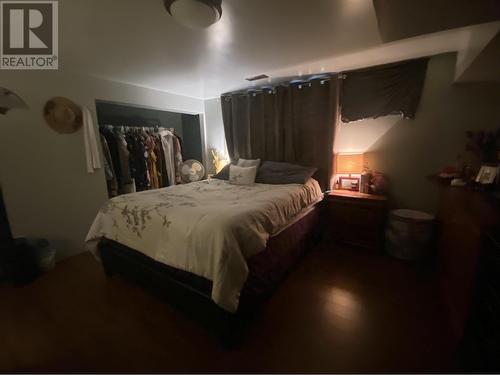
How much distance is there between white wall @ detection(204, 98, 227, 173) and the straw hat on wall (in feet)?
6.76

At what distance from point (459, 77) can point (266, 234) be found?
95.1 inches

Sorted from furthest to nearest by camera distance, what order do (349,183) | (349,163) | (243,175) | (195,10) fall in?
(243,175) → (349,183) → (349,163) → (195,10)

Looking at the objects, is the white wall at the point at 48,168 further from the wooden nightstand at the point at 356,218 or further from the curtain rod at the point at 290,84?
the wooden nightstand at the point at 356,218

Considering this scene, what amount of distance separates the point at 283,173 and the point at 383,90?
1525 mm

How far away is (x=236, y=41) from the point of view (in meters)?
1.94

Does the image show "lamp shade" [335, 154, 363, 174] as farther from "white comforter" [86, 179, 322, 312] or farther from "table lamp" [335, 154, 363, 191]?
"white comforter" [86, 179, 322, 312]

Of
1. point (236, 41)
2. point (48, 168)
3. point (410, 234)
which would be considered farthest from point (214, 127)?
point (410, 234)

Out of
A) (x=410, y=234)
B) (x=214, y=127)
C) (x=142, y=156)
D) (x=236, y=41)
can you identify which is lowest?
(x=410, y=234)

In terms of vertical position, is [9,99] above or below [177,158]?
above

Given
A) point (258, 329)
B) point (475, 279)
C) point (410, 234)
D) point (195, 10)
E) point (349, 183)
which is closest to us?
point (475, 279)

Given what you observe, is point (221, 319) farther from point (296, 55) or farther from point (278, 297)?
point (296, 55)

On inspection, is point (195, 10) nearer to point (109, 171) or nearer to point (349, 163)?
point (349, 163)

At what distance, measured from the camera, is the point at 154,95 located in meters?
3.36

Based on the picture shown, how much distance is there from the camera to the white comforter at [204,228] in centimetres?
130
